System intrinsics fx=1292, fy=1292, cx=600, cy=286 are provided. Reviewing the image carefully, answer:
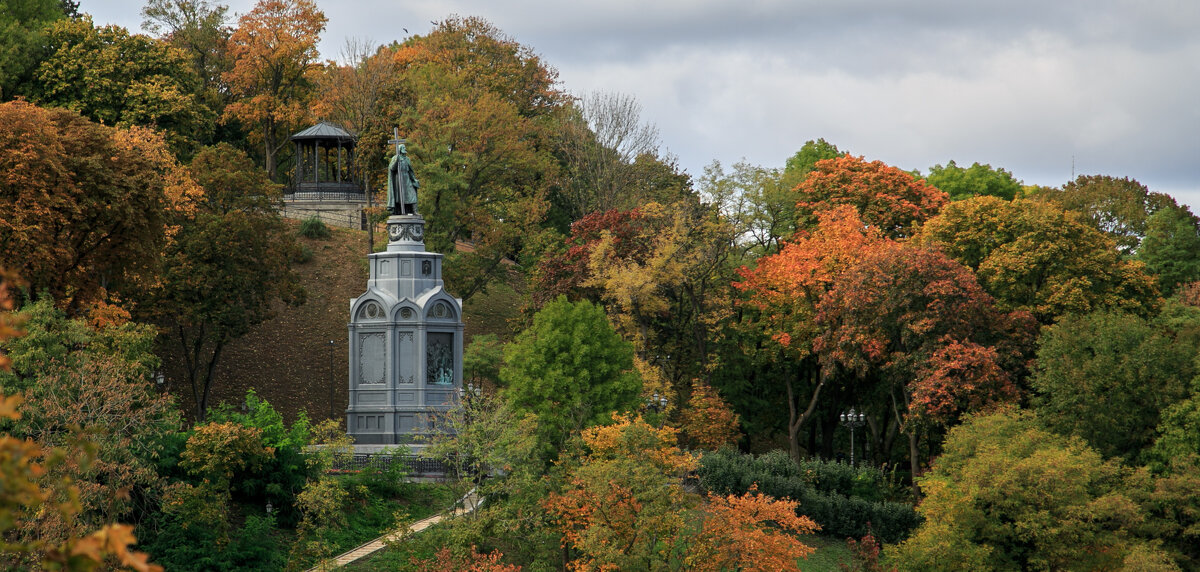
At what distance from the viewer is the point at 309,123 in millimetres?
71500

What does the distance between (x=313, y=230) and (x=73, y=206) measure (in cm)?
2804

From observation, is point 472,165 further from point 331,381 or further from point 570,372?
point 570,372

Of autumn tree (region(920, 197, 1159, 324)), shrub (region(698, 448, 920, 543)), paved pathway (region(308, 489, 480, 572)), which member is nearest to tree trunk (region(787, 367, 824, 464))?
shrub (region(698, 448, 920, 543))

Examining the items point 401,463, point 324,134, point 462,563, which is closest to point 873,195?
point 401,463

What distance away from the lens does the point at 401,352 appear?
40375 millimetres

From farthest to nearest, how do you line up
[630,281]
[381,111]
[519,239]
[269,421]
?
1. [381,111]
2. [519,239]
3. [630,281]
4. [269,421]

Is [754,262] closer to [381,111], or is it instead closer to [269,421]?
[381,111]

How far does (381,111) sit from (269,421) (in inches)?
1380

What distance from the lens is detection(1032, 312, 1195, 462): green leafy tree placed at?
38.4 metres

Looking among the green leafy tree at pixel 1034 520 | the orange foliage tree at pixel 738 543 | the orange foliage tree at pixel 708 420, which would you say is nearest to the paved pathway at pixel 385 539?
the orange foliage tree at pixel 738 543

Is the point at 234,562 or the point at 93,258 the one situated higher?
the point at 93,258

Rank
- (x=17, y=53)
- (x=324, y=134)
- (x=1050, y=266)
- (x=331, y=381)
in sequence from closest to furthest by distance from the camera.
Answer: (x=1050, y=266) < (x=17, y=53) < (x=331, y=381) < (x=324, y=134)

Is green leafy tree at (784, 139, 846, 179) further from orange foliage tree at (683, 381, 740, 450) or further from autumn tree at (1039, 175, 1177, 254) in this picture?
orange foliage tree at (683, 381, 740, 450)

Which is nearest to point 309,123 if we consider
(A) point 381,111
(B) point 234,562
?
(A) point 381,111
